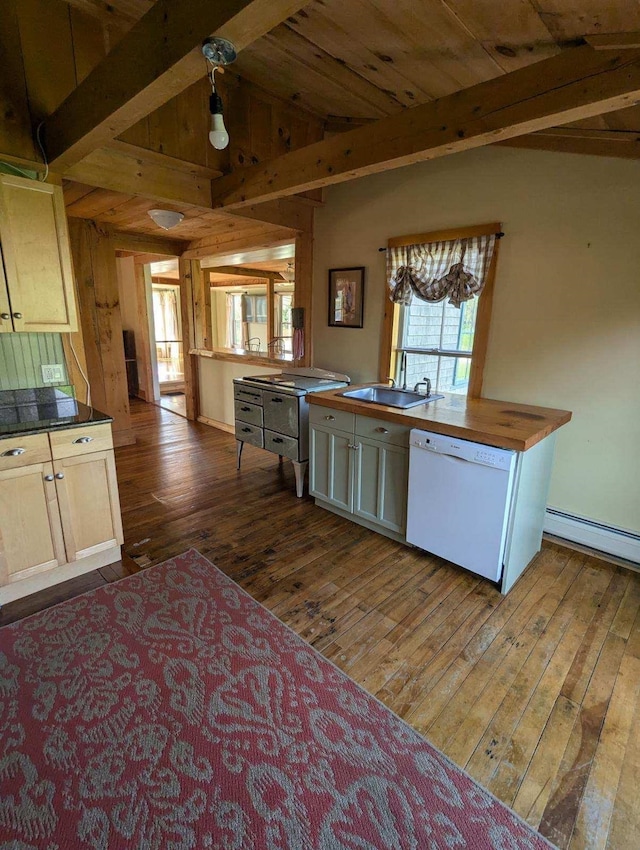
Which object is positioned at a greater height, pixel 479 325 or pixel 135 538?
pixel 479 325

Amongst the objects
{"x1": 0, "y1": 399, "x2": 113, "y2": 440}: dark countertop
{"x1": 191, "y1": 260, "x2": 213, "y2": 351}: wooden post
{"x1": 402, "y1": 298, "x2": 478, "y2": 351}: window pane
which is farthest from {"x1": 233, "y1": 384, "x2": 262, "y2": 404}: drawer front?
{"x1": 191, "y1": 260, "x2": 213, "y2": 351}: wooden post

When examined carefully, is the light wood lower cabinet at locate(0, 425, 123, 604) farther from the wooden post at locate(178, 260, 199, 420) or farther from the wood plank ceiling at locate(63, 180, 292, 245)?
the wooden post at locate(178, 260, 199, 420)

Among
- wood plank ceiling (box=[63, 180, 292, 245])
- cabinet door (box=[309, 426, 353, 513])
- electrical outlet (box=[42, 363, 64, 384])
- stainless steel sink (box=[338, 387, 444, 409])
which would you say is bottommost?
cabinet door (box=[309, 426, 353, 513])

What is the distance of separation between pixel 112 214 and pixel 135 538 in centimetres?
320

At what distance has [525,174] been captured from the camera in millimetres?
2609

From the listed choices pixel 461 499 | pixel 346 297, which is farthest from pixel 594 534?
pixel 346 297

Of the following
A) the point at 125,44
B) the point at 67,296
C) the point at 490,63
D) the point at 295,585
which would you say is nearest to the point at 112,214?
the point at 67,296

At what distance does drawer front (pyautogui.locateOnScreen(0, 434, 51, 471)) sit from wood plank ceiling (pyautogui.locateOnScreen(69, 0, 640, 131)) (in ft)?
7.26

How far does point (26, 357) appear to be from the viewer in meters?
2.55

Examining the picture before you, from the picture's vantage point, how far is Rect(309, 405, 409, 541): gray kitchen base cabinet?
8.83 ft

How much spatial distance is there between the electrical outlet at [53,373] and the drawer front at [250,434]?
163 cm

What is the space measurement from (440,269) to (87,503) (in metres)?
2.80

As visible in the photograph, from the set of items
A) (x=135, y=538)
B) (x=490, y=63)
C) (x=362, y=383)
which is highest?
(x=490, y=63)

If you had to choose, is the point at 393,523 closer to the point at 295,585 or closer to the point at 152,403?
the point at 295,585
